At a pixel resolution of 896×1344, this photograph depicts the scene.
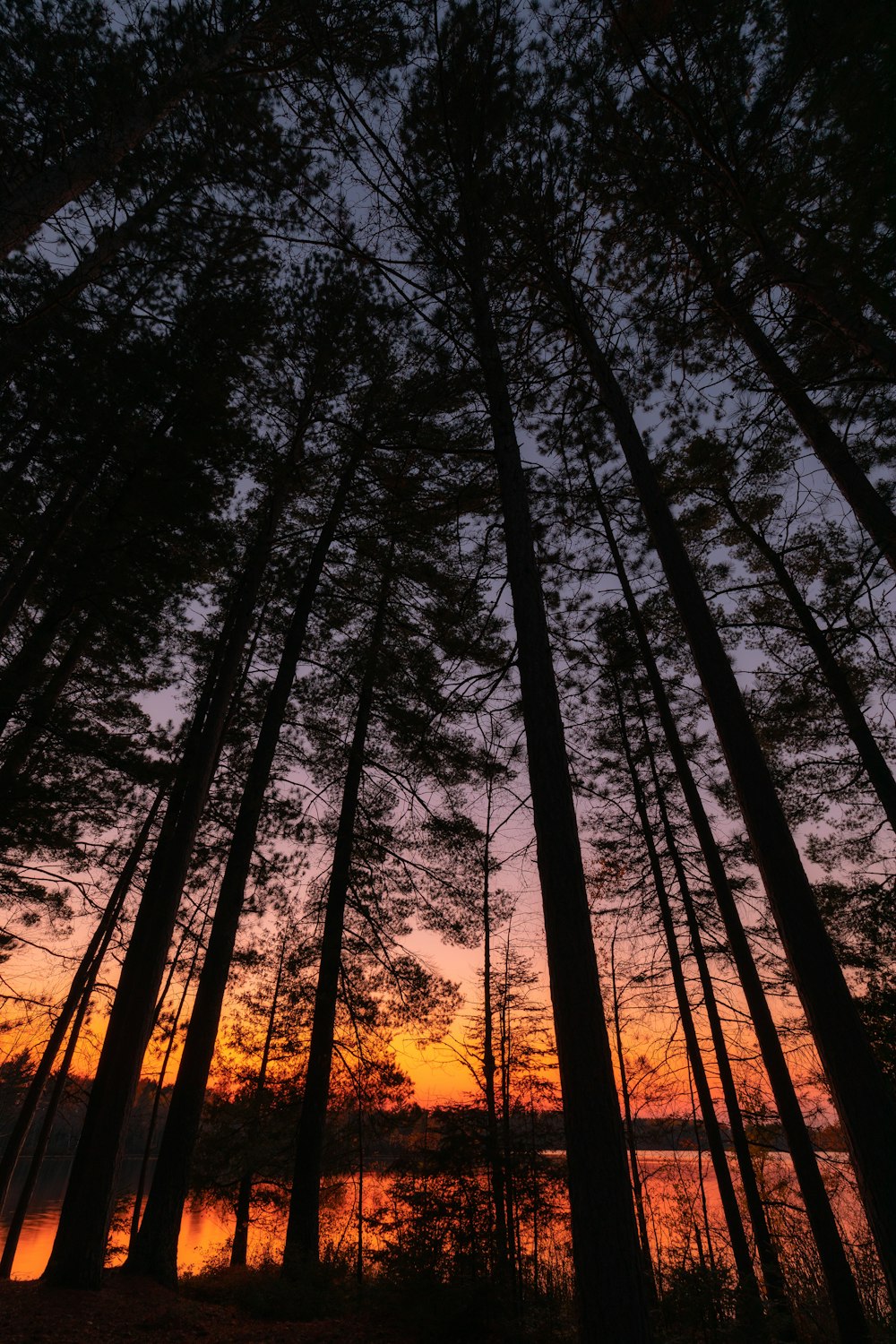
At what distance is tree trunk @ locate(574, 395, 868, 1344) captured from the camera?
532cm

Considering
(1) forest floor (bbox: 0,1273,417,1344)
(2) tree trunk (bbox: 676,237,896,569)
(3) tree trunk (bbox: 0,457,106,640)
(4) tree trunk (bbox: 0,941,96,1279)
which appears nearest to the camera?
(1) forest floor (bbox: 0,1273,417,1344)

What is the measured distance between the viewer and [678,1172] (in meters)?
12.5

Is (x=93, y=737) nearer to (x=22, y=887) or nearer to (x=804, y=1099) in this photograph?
(x=22, y=887)

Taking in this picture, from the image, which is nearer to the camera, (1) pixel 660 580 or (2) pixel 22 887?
(2) pixel 22 887

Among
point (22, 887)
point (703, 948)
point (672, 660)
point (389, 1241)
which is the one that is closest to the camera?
point (389, 1241)

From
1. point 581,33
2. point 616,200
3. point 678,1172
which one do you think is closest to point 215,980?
point 616,200

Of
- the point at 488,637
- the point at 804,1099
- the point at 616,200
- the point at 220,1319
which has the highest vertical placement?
the point at 616,200

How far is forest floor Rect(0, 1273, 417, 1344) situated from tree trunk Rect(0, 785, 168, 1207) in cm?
596

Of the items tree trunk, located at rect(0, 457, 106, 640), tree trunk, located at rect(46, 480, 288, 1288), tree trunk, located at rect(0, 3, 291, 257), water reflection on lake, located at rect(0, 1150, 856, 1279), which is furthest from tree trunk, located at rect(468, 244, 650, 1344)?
water reflection on lake, located at rect(0, 1150, 856, 1279)

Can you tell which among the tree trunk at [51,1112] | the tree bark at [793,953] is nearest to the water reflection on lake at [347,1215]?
the tree bark at [793,953]

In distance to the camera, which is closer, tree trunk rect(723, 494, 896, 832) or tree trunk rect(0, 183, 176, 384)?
tree trunk rect(0, 183, 176, 384)

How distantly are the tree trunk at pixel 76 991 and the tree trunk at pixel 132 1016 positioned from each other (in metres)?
3.56

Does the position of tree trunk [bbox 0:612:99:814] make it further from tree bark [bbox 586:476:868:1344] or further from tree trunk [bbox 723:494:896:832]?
tree trunk [bbox 723:494:896:832]

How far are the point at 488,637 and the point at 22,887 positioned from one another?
735cm
